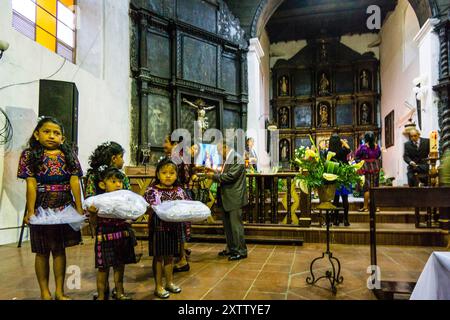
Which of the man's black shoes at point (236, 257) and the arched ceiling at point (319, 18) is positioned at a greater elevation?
the arched ceiling at point (319, 18)

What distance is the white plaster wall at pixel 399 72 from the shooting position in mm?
10686

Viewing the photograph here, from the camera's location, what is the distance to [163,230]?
2.66m

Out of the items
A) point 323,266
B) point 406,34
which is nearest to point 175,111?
point 323,266

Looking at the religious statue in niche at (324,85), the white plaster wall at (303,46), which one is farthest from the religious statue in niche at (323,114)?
the white plaster wall at (303,46)

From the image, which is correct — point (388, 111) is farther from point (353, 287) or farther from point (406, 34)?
A: point (353, 287)

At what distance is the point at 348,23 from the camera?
15.3 metres

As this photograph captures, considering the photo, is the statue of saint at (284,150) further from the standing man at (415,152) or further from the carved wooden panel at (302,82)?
the standing man at (415,152)

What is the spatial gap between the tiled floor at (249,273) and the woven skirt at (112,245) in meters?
0.48

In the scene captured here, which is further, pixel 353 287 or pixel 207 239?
Answer: pixel 207 239

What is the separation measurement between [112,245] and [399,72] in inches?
490

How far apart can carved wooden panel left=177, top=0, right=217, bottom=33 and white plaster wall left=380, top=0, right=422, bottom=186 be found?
6.44m
